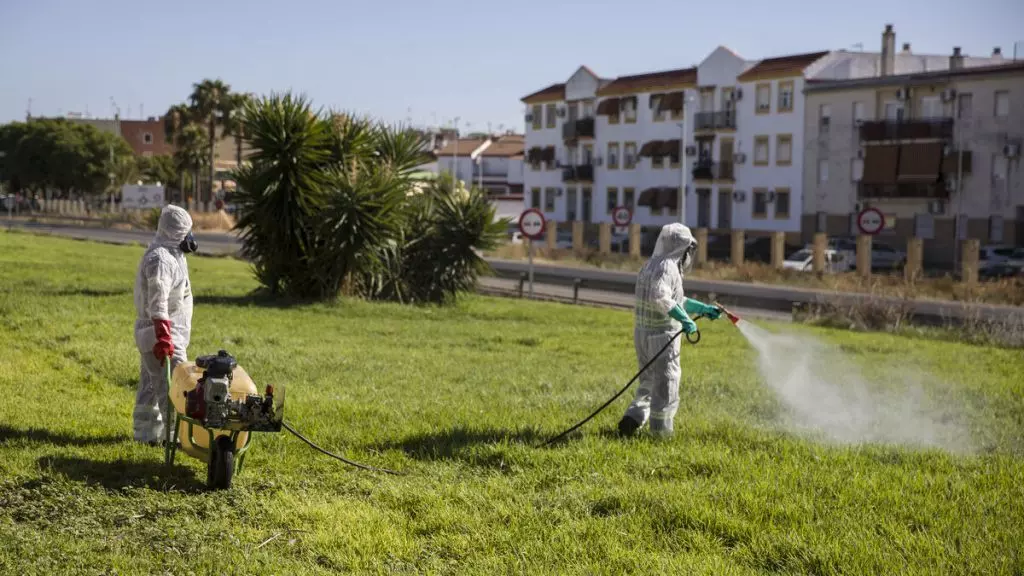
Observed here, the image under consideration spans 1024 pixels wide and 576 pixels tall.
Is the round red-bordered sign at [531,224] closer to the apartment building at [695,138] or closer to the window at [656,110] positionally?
the apartment building at [695,138]

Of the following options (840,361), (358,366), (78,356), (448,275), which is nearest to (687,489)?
(358,366)

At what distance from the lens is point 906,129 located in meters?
53.4

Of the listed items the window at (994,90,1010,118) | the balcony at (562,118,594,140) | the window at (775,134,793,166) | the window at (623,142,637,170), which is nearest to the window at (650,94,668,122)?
the window at (623,142,637,170)

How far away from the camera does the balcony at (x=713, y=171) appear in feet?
210

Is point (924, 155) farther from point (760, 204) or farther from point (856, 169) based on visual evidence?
point (760, 204)

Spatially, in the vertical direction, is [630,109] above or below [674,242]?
above

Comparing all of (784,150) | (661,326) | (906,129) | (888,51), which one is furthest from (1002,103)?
(661,326)

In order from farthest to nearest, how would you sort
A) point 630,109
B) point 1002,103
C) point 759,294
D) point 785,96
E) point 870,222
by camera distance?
1. point 630,109
2. point 785,96
3. point 1002,103
4. point 759,294
5. point 870,222

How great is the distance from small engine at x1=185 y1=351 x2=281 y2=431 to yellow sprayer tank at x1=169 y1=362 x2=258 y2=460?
113 millimetres

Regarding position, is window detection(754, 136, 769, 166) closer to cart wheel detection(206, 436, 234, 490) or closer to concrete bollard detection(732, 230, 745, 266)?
concrete bollard detection(732, 230, 745, 266)

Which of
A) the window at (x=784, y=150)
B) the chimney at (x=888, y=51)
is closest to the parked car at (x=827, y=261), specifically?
the window at (x=784, y=150)

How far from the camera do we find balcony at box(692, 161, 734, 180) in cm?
6391

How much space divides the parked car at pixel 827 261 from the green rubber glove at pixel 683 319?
3354 centimetres

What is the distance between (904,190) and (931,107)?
3.92 meters
